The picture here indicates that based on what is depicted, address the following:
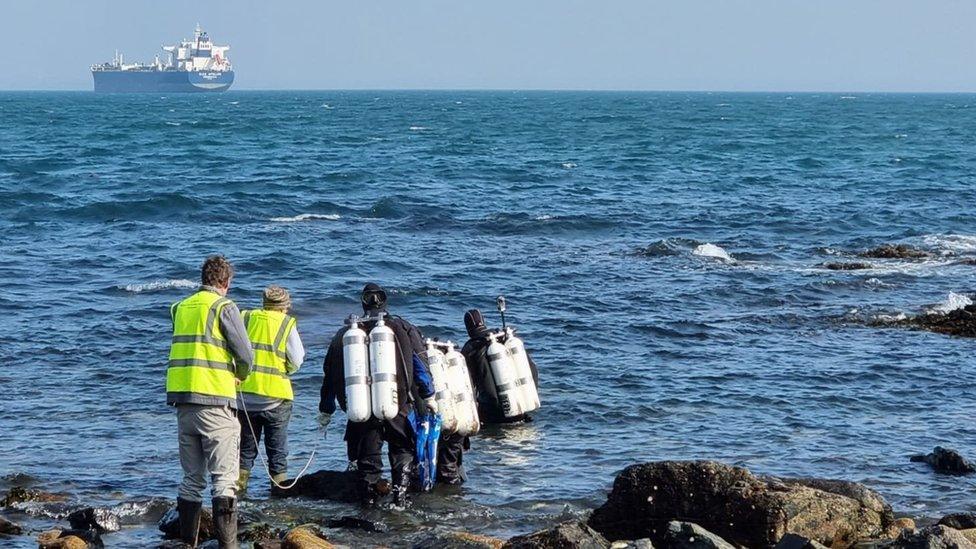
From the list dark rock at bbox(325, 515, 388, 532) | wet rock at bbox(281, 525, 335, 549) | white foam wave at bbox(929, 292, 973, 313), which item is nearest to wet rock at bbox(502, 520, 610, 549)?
wet rock at bbox(281, 525, 335, 549)

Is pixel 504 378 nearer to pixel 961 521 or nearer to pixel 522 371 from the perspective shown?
pixel 522 371

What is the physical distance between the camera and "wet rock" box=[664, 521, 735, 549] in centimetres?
797

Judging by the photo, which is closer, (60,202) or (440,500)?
(440,500)

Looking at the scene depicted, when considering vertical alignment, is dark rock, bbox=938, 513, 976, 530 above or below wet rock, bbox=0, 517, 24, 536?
above

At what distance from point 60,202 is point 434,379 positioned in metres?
27.4

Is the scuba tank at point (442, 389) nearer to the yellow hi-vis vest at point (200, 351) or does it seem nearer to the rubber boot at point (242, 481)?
the rubber boot at point (242, 481)

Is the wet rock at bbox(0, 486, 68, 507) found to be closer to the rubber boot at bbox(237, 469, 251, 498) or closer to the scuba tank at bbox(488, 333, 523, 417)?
the rubber boot at bbox(237, 469, 251, 498)

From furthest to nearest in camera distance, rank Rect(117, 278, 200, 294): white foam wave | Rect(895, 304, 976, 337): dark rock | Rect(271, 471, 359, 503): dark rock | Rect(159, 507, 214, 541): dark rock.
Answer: Rect(117, 278, 200, 294): white foam wave, Rect(895, 304, 976, 337): dark rock, Rect(271, 471, 359, 503): dark rock, Rect(159, 507, 214, 541): dark rock

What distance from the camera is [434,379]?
10.6 metres

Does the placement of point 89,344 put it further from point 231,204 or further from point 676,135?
point 676,135

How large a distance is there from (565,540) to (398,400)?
250cm

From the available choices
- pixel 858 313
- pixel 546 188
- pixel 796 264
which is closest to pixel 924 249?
pixel 796 264

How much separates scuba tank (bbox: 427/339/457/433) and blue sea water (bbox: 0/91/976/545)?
0.63m

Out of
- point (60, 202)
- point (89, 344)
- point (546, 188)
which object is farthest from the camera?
point (546, 188)
